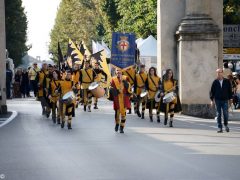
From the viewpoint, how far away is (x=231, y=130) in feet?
70.1

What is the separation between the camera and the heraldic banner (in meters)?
34.6

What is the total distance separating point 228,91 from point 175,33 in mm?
Result: 9974

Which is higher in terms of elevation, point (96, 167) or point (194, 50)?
point (194, 50)

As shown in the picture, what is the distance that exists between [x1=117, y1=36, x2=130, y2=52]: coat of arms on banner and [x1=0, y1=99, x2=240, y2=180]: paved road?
1108cm

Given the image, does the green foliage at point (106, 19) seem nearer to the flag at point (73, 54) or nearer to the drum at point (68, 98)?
the flag at point (73, 54)

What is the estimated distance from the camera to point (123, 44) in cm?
3466

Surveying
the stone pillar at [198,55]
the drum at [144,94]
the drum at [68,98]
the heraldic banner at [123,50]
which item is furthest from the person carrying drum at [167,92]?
the heraldic banner at [123,50]

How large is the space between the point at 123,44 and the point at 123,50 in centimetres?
29

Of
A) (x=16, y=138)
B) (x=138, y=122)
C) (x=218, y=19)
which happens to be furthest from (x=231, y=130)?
(x=218, y=19)

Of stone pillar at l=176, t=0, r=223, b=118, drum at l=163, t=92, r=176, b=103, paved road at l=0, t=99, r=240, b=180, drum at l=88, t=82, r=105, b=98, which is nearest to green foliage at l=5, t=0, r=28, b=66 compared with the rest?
stone pillar at l=176, t=0, r=223, b=118

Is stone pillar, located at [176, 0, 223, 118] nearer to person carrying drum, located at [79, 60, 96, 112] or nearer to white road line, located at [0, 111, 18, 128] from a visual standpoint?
person carrying drum, located at [79, 60, 96, 112]

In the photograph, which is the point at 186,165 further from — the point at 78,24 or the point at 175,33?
the point at 78,24

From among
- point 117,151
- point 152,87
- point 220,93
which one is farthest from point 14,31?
point 117,151

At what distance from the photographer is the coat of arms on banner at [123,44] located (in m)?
34.6
